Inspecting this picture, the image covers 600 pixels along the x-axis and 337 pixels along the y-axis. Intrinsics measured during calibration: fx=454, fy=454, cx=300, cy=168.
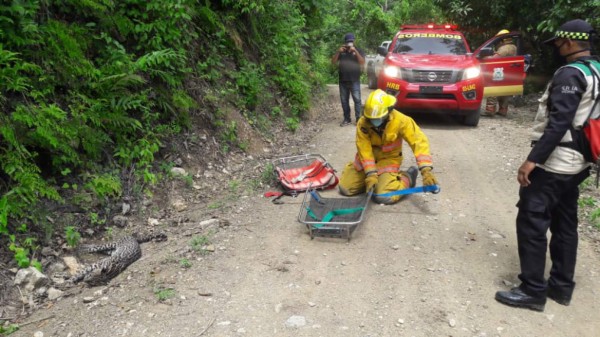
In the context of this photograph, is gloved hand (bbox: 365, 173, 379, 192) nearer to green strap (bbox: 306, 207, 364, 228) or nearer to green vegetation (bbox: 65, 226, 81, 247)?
green strap (bbox: 306, 207, 364, 228)

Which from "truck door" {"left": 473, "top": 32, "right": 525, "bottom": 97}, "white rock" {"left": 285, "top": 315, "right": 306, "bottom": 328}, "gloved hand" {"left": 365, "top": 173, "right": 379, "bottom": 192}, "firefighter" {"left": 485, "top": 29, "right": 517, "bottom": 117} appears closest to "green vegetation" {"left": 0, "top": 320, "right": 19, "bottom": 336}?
"white rock" {"left": 285, "top": 315, "right": 306, "bottom": 328}

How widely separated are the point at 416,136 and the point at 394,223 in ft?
3.41

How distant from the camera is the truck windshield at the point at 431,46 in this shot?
990cm

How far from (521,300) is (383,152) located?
257 cm

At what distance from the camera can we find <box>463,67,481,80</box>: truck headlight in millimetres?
9102

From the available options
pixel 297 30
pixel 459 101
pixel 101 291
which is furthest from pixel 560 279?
pixel 297 30

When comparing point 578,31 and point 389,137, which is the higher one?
point 578,31

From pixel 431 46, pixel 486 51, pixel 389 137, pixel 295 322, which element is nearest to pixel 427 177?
pixel 389 137

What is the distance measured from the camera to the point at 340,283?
3.77 m

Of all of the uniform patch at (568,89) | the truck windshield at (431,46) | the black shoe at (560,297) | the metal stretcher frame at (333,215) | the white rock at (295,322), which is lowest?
the black shoe at (560,297)

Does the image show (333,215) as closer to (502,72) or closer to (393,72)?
(393,72)

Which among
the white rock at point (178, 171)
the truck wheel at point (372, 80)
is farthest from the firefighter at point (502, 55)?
the white rock at point (178, 171)

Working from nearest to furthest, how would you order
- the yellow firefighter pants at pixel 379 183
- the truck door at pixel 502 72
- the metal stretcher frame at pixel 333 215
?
the metal stretcher frame at pixel 333 215 → the yellow firefighter pants at pixel 379 183 → the truck door at pixel 502 72

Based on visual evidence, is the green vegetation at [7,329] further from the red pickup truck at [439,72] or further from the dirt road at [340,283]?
the red pickup truck at [439,72]
